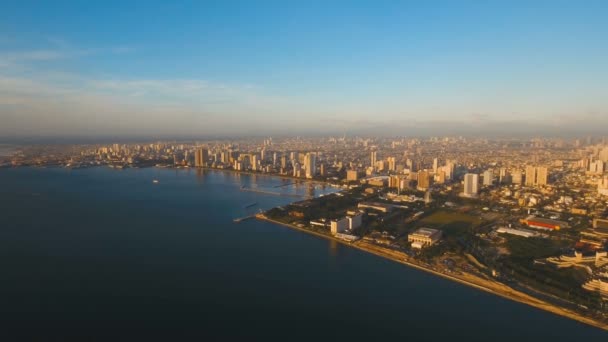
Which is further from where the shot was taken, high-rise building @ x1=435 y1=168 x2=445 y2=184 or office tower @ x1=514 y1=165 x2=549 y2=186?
high-rise building @ x1=435 y1=168 x2=445 y2=184

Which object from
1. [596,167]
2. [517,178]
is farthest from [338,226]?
[596,167]

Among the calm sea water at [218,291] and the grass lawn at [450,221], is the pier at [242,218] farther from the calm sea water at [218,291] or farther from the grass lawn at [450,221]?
the grass lawn at [450,221]

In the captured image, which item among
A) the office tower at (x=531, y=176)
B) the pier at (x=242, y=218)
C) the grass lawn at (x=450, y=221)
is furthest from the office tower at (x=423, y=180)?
the pier at (x=242, y=218)

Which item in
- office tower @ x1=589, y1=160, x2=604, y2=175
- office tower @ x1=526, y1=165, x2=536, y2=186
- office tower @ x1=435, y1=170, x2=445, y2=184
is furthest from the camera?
office tower @ x1=589, y1=160, x2=604, y2=175

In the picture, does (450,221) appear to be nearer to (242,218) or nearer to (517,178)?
(242,218)

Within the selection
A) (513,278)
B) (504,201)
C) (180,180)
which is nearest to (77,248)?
(513,278)

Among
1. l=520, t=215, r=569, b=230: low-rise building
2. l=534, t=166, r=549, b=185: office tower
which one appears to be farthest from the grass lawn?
l=534, t=166, r=549, b=185: office tower

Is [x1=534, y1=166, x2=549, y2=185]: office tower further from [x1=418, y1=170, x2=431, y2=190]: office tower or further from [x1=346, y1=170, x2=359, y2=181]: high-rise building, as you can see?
[x1=346, y1=170, x2=359, y2=181]: high-rise building

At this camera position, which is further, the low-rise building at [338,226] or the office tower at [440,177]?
the office tower at [440,177]

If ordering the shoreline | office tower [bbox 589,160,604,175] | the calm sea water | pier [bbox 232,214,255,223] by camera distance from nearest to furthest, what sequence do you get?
the calm sea water
the shoreline
pier [bbox 232,214,255,223]
office tower [bbox 589,160,604,175]

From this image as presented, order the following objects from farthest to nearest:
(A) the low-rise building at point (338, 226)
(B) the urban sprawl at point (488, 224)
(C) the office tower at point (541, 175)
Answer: (C) the office tower at point (541, 175), (A) the low-rise building at point (338, 226), (B) the urban sprawl at point (488, 224)

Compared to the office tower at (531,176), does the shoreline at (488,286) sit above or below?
below
